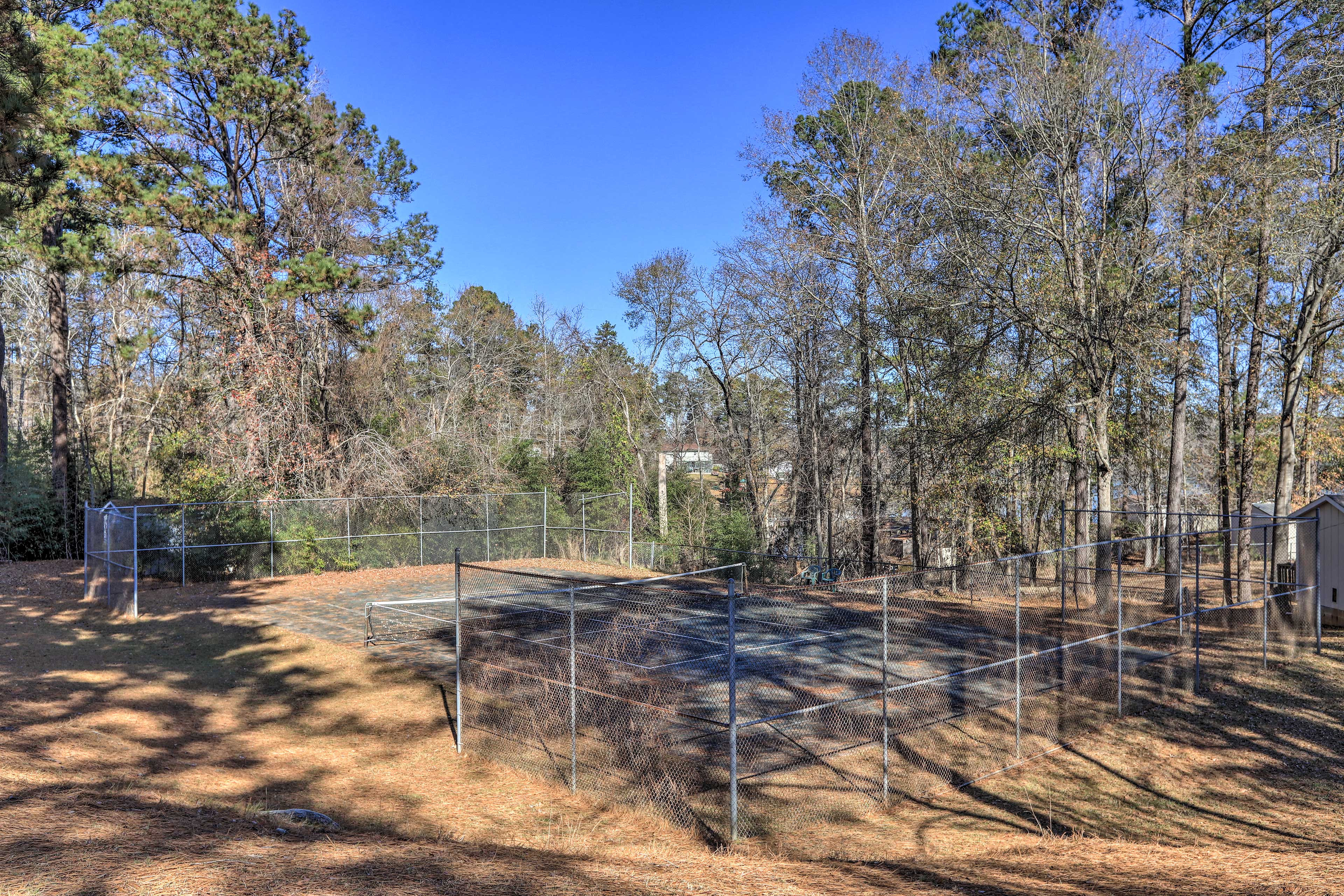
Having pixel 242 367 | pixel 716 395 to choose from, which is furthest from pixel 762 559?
pixel 242 367

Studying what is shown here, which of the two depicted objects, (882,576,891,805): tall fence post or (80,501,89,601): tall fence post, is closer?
(882,576,891,805): tall fence post

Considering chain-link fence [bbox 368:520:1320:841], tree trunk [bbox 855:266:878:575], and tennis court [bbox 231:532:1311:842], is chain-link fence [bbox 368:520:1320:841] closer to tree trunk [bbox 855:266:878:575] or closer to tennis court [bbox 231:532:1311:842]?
tennis court [bbox 231:532:1311:842]

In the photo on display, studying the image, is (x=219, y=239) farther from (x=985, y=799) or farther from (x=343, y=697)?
(x=985, y=799)

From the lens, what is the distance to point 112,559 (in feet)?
58.0

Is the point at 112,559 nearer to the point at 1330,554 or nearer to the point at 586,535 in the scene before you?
the point at 586,535

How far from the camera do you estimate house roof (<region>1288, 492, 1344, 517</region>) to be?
1689 cm

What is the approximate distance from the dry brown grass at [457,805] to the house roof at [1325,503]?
4.92 metres

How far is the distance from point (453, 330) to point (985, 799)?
43.9 meters

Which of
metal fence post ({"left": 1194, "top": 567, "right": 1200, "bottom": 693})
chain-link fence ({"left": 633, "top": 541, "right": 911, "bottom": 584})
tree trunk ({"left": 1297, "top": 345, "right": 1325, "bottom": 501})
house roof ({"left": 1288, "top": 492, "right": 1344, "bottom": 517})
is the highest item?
tree trunk ({"left": 1297, "top": 345, "right": 1325, "bottom": 501})

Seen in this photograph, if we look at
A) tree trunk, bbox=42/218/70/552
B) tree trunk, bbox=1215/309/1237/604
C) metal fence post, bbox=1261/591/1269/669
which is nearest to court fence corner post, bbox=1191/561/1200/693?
metal fence post, bbox=1261/591/1269/669

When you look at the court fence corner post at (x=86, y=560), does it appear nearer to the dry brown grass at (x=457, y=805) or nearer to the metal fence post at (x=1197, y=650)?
the dry brown grass at (x=457, y=805)

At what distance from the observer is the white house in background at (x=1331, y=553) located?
17.0 m

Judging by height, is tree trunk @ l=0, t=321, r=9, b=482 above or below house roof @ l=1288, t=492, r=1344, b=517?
above

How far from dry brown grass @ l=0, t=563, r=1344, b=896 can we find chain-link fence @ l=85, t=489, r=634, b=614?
5924 mm
